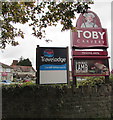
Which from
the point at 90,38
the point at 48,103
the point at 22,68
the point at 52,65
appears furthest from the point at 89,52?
the point at 22,68

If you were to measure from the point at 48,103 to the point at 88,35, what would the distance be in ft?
15.7

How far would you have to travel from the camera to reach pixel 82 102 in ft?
22.9

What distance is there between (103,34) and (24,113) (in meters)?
A: 6.40

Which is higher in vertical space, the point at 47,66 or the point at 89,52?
the point at 89,52

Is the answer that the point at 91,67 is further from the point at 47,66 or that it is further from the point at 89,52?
the point at 47,66

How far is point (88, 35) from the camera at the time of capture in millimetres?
9320

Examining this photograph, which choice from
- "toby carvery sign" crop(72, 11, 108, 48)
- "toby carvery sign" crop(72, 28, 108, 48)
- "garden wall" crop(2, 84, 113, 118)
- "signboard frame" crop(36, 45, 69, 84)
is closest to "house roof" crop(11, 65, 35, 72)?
"signboard frame" crop(36, 45, 69, 84)

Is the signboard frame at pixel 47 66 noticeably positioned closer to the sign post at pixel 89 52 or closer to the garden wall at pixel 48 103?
the sign post at pixel 89 52

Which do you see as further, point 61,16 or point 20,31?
point 20,31

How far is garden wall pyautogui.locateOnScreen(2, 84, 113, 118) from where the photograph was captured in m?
6.73

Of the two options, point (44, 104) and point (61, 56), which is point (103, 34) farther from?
point (44, 104)

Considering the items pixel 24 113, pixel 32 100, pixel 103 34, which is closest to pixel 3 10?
pixel 32 100

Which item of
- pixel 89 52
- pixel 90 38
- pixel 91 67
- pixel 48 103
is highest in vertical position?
pixel 90 38

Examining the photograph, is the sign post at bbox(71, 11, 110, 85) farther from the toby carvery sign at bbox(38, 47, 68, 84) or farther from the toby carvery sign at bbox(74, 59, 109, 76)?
the toby carvery sign at bbox(38, 47, 68, 84)
